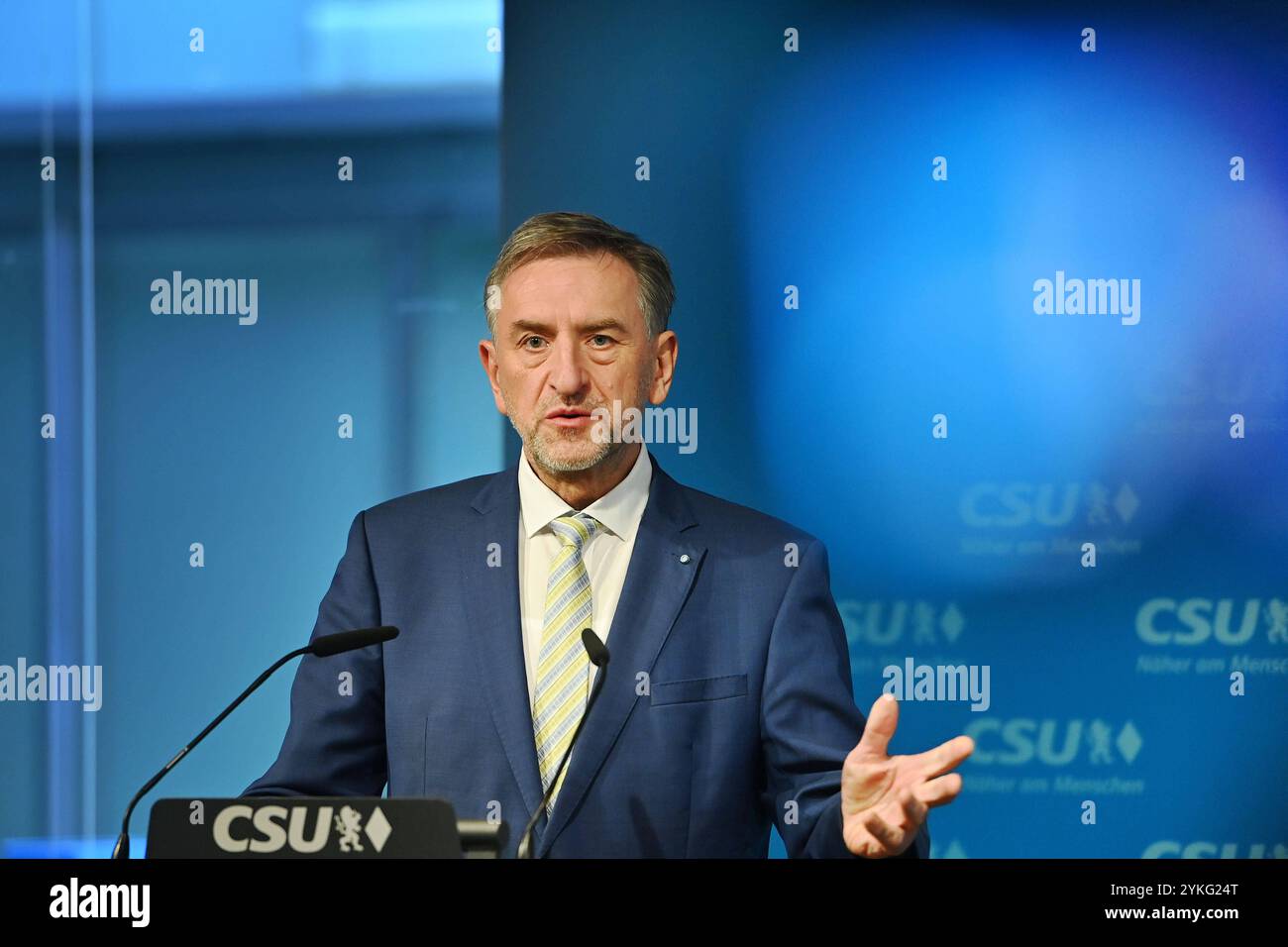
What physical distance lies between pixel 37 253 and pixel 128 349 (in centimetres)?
36

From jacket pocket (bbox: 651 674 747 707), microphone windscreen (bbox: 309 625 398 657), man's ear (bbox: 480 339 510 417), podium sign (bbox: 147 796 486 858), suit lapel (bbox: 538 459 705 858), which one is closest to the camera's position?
podium sign (bbox: 147 796 486 858)

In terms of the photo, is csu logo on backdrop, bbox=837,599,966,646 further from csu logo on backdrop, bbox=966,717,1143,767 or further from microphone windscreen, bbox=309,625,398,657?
microphone windscreen, bbox=309,625,398,657

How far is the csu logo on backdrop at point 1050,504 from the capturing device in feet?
10.9

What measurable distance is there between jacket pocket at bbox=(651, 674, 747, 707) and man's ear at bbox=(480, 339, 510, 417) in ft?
2.45

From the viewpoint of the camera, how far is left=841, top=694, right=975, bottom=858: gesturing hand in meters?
2.30

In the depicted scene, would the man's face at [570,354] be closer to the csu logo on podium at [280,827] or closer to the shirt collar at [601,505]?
the shirt collar at [601,505]

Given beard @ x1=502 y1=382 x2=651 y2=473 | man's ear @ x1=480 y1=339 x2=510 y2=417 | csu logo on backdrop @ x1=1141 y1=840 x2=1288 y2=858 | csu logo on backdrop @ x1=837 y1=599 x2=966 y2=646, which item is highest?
man's ear @ x1=480 y1=339 x2=510 y2=417

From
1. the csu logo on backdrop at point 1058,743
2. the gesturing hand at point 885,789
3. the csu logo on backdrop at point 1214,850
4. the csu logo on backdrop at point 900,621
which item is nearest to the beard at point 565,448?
the csu logo on backdrop at point 900,621

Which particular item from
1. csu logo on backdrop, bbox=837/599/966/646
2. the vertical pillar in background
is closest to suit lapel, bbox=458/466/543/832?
csu logo on backdrop, bbox=837/599/966/646

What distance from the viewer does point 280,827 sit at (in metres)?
2.27

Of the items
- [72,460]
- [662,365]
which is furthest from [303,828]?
[72,460]

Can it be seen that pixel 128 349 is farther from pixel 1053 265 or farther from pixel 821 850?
pixel 1053 265

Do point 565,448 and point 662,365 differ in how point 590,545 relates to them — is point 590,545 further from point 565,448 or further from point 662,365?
point 662,365
